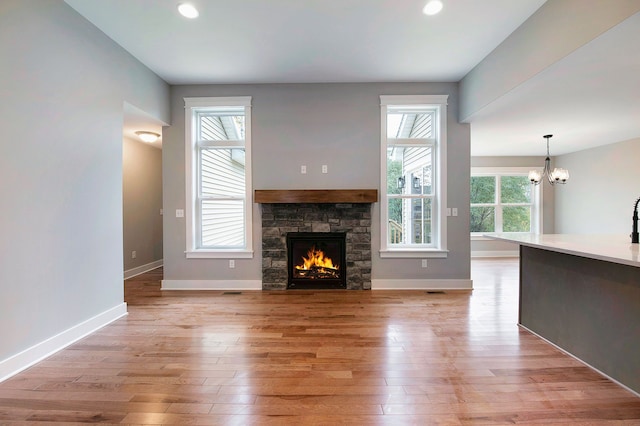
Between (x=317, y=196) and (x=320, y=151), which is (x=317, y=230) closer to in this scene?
A: (x=317, y=196)

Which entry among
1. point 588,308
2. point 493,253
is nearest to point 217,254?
point 588,308

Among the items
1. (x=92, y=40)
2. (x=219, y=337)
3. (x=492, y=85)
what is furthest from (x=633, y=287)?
(x=92, y=40)

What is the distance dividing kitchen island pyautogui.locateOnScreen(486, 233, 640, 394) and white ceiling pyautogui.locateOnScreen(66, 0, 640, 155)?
5.10 feet

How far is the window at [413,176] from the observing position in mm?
3922

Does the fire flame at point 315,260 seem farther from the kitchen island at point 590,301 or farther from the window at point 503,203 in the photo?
the window at point 503,203

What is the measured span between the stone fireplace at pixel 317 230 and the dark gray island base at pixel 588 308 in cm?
186

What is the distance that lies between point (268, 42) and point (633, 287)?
Result: 3.61m

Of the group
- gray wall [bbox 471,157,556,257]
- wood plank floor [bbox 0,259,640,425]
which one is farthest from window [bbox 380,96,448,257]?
gray wall [bbox 471,157,556,257]

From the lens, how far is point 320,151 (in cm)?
392

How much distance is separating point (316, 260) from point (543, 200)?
6.31 meters

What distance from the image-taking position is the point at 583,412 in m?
1.56

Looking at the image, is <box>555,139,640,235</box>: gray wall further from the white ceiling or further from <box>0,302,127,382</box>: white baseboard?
<box>0,302,127,382</box>: white baseboard

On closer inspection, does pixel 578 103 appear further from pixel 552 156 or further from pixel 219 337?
pixel 219 337

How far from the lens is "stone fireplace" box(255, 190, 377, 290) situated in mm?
3922
